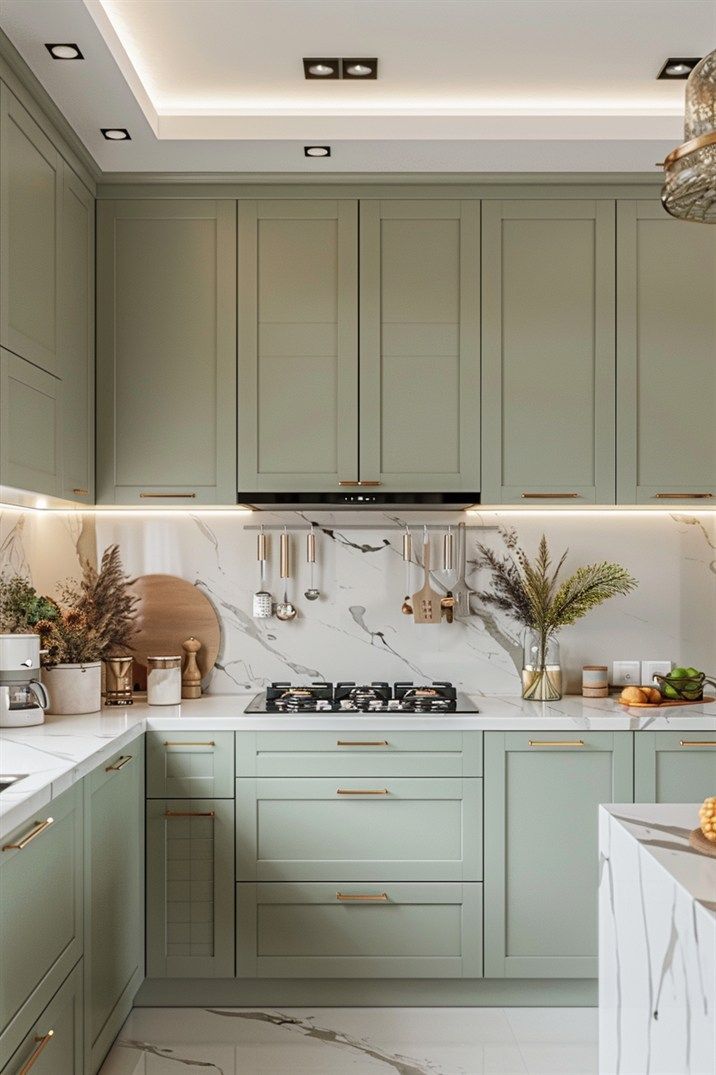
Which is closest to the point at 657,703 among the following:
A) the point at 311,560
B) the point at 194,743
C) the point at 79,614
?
the point at 311,560

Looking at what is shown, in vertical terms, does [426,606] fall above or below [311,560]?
below

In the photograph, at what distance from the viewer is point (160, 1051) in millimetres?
2807

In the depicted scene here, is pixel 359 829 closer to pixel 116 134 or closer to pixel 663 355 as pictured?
pixel 663 355

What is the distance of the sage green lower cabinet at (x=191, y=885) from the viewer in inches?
120

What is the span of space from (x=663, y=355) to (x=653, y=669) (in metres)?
1.15

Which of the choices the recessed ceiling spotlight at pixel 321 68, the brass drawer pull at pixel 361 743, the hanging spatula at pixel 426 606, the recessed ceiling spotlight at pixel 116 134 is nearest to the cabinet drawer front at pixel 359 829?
the brass drawer pull at pixel 361 743

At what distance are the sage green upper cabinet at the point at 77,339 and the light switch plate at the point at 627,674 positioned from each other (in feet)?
6.63

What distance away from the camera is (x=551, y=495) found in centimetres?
340

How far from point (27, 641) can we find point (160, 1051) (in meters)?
1.26

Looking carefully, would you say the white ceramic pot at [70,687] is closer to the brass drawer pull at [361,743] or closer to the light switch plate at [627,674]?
the brass drawer pull at [361,743]

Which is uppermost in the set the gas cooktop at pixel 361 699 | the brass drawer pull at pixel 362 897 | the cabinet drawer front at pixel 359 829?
the gas cooktop at pixel 361 699

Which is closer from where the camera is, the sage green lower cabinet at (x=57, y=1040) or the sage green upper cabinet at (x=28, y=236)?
the sage green lower cabinet at (x=57, y=1040)

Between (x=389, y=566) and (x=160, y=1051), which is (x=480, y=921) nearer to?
(x=160, y=1051)

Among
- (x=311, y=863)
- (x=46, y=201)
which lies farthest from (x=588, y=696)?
(x=46, y=201)
